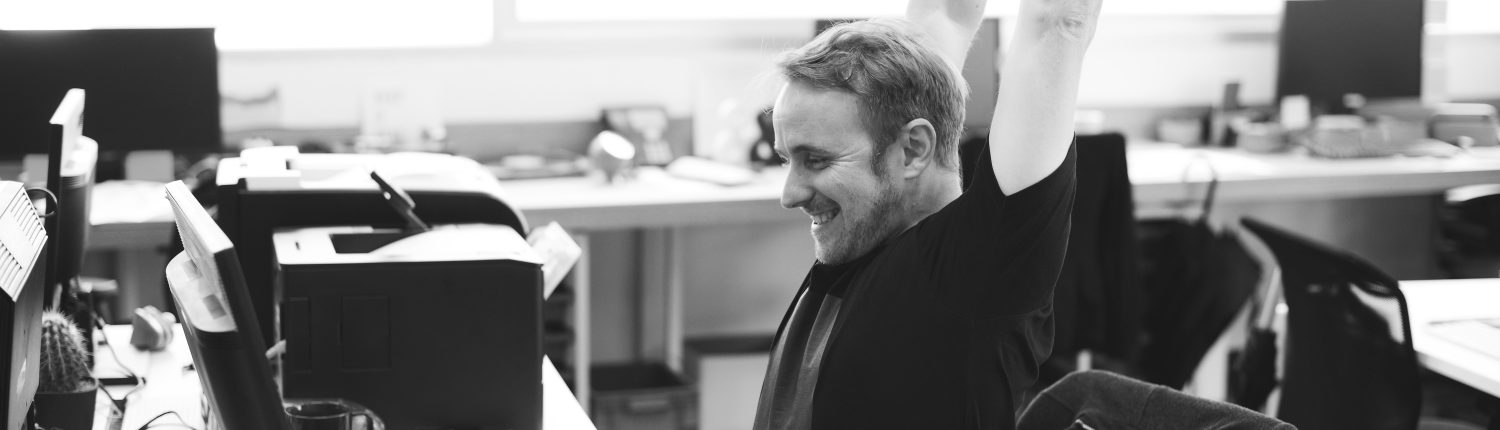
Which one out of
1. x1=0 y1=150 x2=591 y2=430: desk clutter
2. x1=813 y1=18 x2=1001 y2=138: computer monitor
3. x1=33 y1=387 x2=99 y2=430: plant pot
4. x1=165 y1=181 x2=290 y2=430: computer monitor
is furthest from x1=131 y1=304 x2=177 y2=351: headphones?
x1=813 y1=18 x2=1001 y2=138: computer monitor

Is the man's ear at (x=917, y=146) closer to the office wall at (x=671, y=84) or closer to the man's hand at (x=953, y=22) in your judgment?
the man's hand at (x=953, y=22)

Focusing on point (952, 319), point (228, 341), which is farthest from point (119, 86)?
point (952, 319)

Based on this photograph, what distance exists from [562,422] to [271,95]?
229 cm

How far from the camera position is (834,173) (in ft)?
5.06

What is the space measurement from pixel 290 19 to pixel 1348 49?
125 inches

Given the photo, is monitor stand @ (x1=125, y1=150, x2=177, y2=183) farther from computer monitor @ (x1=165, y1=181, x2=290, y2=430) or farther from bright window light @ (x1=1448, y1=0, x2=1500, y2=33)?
bright window light @ (x1=1448, y1=0, x2=1500, y2=33)

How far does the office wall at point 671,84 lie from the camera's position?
13.3 feet

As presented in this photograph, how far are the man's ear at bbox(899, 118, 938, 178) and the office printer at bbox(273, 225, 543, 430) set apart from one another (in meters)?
0.53

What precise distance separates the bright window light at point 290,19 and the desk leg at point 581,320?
2.74 feet

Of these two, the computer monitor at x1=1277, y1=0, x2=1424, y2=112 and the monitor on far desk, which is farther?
the computer monitor at x1=1277, y1=0, x2=1424, y2=112

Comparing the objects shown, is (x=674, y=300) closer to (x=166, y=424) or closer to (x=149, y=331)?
(x=149, y=331)

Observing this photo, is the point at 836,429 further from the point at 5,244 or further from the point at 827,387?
the point at 5,244

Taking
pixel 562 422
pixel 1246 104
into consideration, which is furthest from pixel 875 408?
pixel 1246 104

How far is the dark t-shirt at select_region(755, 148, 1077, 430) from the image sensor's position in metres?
1.41
